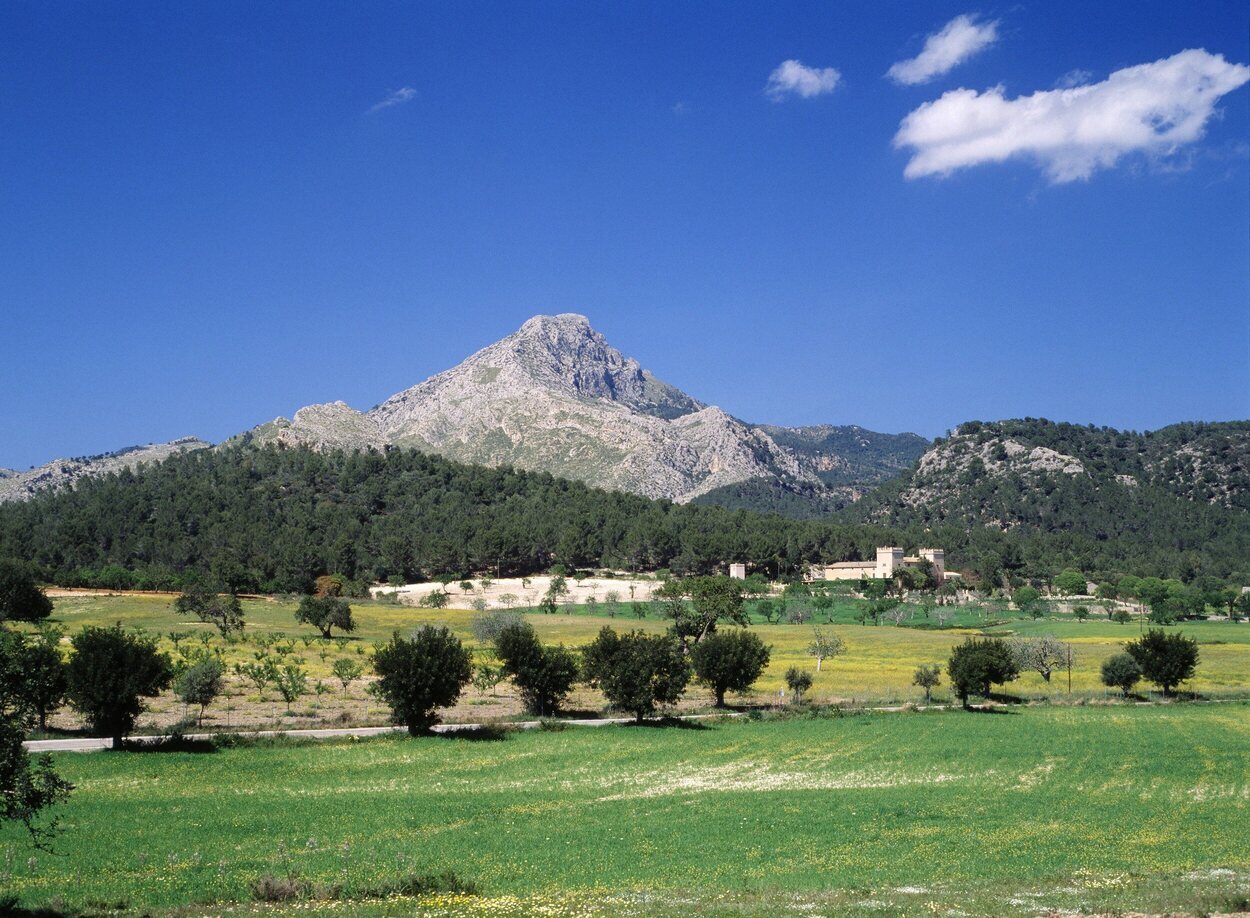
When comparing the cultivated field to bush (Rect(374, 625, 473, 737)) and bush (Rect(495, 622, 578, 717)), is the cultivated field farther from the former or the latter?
bush (Rect(374, 625, 473, 737))

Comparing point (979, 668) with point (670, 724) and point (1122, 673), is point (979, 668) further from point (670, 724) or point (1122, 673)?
point (670, 724)

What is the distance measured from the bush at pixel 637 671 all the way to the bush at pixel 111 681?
2433 centimetres

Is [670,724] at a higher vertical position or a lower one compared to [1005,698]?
higher

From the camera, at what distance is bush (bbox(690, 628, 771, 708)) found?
60.8 m

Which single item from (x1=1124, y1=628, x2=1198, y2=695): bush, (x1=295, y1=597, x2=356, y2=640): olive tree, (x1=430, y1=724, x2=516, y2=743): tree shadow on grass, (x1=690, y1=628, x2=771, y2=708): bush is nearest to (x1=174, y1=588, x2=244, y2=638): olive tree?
(x1=295, y1=597, x2=356, y2=640): olive tree

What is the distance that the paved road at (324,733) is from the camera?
134 ft

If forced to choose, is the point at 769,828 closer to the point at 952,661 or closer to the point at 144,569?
the point at 952,661

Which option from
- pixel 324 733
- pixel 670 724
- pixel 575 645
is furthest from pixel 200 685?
pixel 575 645

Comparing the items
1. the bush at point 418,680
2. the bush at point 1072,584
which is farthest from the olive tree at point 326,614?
the bush at point 1072,584

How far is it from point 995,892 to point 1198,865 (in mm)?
7082

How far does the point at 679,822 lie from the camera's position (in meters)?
28.8

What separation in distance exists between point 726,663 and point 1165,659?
32.4m

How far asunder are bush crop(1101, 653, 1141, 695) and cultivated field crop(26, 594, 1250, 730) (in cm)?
127

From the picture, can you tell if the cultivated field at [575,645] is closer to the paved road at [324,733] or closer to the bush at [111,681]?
the paved road at [324,733]
